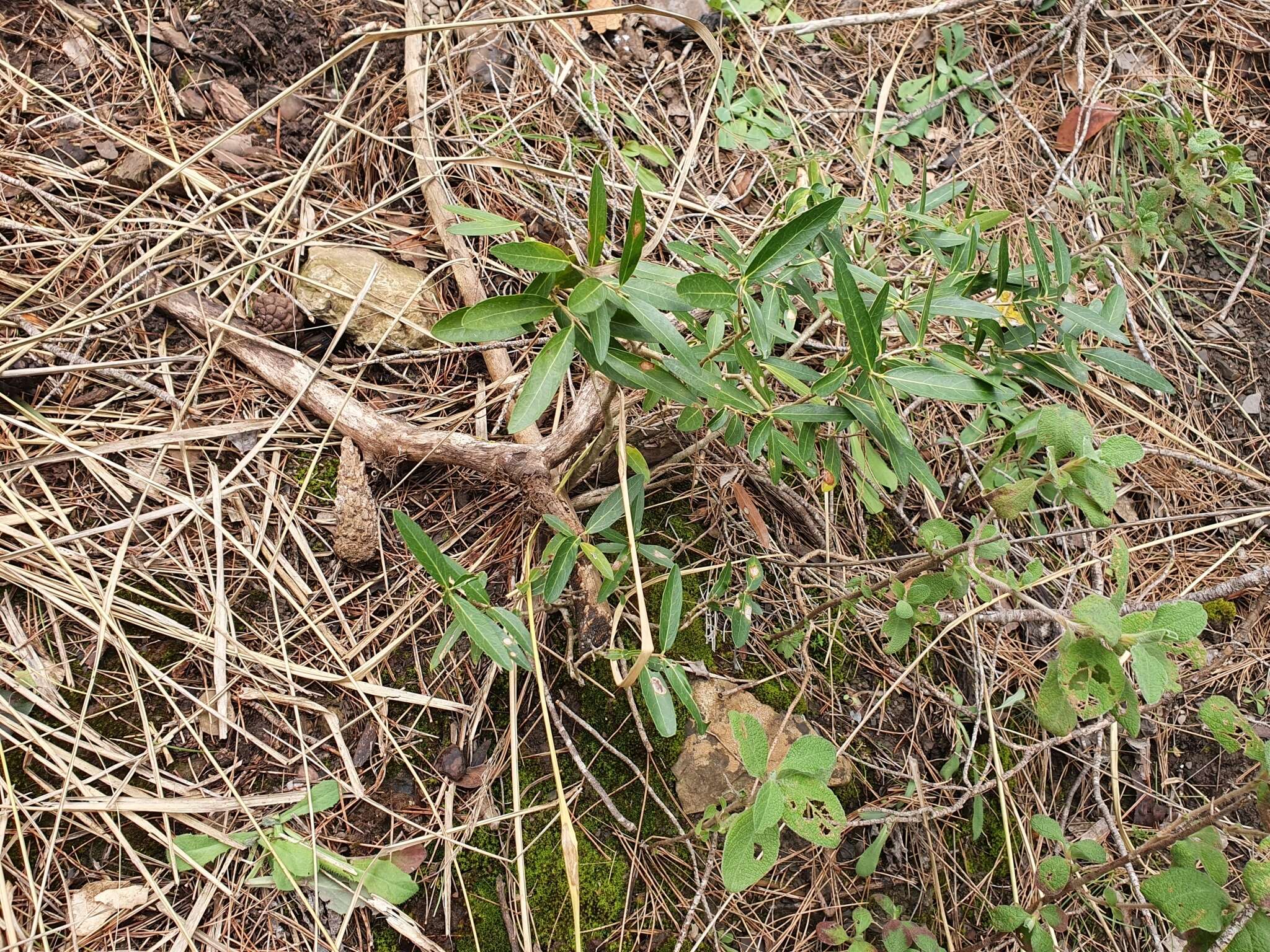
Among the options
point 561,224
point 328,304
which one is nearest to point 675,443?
point 561,224

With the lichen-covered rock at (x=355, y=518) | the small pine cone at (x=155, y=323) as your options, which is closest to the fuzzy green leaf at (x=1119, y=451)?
the lichen-covered rock at (x=355, y=518)

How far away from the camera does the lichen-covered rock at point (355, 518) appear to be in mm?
1915

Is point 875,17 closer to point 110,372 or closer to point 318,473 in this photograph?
point 318,473

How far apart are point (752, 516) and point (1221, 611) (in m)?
1.68

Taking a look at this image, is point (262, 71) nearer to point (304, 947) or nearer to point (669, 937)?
point (304, 947)

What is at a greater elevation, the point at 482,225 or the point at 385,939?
the point at 482,225

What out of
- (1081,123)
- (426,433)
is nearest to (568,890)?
(426,433)

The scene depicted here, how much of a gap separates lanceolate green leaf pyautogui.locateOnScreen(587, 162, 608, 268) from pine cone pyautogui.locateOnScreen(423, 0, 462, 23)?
154 centimetres

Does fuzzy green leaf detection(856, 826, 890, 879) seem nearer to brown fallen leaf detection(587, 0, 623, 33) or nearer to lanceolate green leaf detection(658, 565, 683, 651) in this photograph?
lanceolate green leaf detection(658, 565, 683, 651)

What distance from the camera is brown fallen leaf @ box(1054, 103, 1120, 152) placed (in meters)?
3.17

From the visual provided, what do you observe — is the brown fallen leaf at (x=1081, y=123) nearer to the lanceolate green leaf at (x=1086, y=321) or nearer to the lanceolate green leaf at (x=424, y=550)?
the lanceolate green leaf at (x=1086, y=321)

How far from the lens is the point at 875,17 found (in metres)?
3.03

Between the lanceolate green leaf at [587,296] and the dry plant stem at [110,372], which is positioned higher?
the lanceolate green leaf at [587,296]

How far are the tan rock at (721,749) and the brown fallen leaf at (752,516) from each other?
0.38 m
